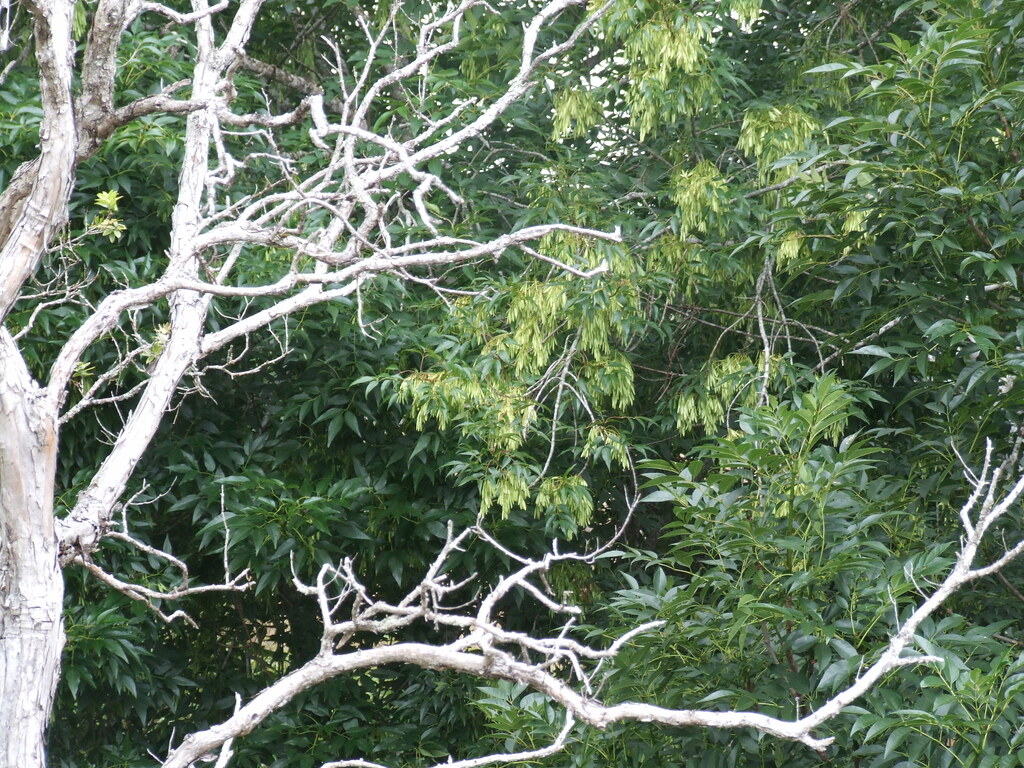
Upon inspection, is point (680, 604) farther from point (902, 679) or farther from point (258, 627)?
point (258, 627)

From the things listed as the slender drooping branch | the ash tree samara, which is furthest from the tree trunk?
the slender drooping branch

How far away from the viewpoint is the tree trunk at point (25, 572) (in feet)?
6.47

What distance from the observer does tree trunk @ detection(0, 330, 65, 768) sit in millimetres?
1971

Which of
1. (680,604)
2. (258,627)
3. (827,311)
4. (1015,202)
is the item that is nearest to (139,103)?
(680,604)

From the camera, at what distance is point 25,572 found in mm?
2031

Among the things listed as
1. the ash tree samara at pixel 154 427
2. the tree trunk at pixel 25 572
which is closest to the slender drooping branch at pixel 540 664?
the ash tree samara at pixel 154 427

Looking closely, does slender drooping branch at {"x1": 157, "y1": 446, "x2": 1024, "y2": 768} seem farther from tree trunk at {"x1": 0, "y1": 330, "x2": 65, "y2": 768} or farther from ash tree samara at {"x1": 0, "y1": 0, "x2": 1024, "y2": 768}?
tree trunk at {"x1": 0, "y1": 330, "x2": 65, "y2": 768}

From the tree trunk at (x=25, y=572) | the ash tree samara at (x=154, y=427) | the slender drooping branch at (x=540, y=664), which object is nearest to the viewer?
the slender drooping branch at (x=540, y=664)

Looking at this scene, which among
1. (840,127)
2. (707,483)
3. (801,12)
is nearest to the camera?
(707,483)

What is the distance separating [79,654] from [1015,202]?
2721 millimetres

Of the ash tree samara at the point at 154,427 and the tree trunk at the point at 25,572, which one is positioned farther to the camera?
the tree trunk at the point at 25,572

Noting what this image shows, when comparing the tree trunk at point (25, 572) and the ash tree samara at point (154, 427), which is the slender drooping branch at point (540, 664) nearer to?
the ash tree samara at point (154, 427)

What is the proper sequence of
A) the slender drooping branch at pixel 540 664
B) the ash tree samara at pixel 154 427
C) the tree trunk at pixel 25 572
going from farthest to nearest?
the tree trunk at pixel 25 572 → the ash tree samara at pixel 154 427 → the slender drooping branch at pixel 540 664

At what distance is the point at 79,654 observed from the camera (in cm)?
312
